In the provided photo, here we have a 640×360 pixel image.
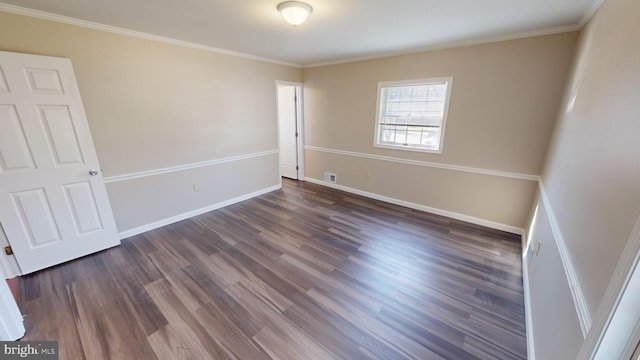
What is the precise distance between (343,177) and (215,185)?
2.41 metres

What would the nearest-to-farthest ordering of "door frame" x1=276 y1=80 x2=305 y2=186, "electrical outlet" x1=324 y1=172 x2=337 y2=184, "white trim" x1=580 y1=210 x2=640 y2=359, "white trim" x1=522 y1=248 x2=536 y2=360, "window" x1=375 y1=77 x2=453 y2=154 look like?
"white trim" x1=580 y1=210 x2=640 y2=359
"white trim" x1=522 y1=248 x2=536 y2=360
"window" x1=375 y1=77 x2=453 y2=154
"door frame" x1=276 y1=80 x2=305 y2=186
"electrical outlet" x1=324 y1=172 x2=337 y2=184

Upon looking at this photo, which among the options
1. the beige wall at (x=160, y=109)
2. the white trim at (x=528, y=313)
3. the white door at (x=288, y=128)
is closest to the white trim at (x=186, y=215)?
the beige wall at (x=160, y=109)

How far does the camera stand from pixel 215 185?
391 cm

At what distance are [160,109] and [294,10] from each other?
2235 mm

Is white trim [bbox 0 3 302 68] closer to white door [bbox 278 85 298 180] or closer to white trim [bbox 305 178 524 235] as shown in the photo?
white door [bbox 278 85 298 180]

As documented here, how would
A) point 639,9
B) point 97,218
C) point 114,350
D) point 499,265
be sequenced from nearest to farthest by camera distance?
point 639,9, point 114,350, point 499,265, point 97,218

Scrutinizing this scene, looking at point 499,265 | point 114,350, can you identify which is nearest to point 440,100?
point 499,265

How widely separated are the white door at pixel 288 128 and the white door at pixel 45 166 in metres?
3.22

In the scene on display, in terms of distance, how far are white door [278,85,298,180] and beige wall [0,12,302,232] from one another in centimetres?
73

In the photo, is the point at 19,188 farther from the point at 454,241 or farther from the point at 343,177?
the point at 454,241

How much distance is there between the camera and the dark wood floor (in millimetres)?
1682

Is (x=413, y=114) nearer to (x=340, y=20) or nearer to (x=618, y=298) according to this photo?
(x=340, y=20)

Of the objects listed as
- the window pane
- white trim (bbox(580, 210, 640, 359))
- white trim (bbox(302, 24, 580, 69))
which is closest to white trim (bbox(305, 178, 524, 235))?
the window pane

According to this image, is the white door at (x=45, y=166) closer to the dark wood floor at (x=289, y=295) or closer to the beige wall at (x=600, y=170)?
the dark wood floor at (x=289, y=295)
